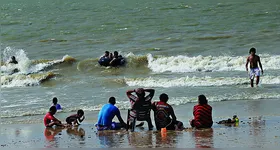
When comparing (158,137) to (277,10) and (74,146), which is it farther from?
(277,10)

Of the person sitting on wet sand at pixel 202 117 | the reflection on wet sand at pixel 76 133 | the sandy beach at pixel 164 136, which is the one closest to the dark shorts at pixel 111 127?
the sandy beach at pixel 164 136

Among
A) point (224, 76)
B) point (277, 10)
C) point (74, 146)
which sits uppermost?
point (277, 10)

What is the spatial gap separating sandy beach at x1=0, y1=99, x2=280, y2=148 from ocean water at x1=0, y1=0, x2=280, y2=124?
1.89 meters

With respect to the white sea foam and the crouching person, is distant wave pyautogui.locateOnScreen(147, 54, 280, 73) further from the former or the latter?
the crouching person

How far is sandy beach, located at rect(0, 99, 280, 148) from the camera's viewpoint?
33.5 feet

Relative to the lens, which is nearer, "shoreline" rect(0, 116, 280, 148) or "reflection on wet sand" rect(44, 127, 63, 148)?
"shoreline" rect(0, 116, 280, 148)

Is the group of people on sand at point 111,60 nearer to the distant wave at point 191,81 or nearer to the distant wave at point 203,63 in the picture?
the distant wave at point 203,63

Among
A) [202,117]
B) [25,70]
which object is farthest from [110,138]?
[25,70]

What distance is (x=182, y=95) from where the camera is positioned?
57.2 ft

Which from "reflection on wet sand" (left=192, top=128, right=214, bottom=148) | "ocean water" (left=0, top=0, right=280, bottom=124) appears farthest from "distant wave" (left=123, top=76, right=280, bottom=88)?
"reflection on wet sand" (left=192, top=128, right=214, bottom=148)

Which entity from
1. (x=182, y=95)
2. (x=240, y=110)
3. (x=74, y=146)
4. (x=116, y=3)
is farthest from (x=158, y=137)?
(x=116, y=3)

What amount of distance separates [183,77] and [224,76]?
1.48m

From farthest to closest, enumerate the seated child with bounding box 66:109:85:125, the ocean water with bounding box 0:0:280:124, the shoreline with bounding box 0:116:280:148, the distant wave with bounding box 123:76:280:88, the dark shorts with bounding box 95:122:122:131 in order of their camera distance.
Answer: the distant wave with bounding box 123:76:280:88
the ocean water with bounding box 0:0:280:124
the seated child with bounding box 66:109:85:125
the dark shorts with bounding box 95:122:122:131
the shoreline with bounding box 0:116:280:148

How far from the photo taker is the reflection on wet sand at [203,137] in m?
9.91
